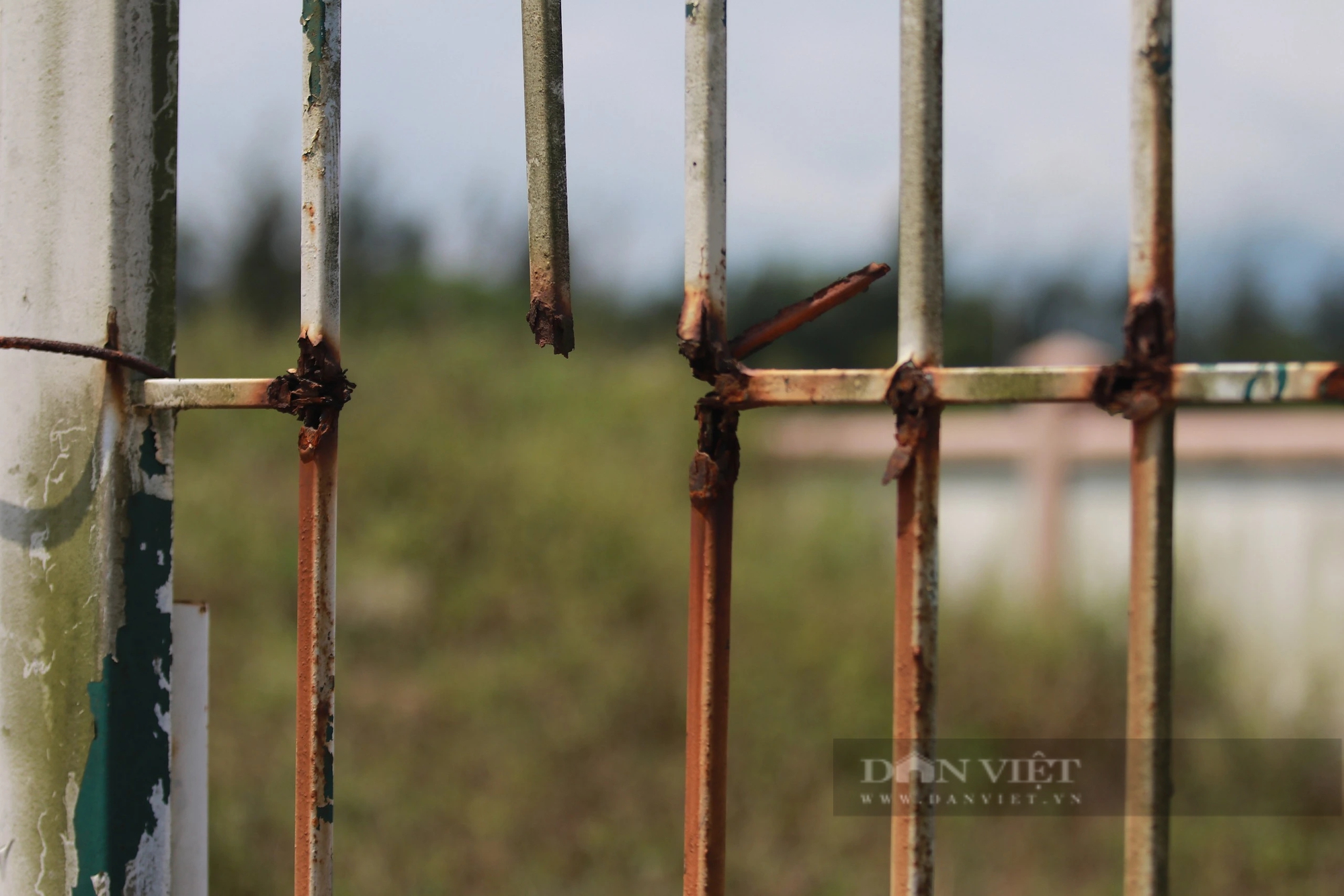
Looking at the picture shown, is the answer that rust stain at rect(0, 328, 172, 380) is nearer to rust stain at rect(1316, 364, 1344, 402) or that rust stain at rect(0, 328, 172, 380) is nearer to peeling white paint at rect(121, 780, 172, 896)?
peeling white paint at rect(121, 780, 172, 896)

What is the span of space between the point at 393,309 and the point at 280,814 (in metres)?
3.35

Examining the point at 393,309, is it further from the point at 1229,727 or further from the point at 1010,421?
the point at 1229,727

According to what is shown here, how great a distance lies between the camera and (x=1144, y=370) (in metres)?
0.39

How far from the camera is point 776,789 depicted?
2809 millimetres

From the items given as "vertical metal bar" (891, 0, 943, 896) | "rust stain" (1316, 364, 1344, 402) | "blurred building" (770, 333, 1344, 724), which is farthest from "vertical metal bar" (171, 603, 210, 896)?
"blurred building" (770, 333, 1344, 724)

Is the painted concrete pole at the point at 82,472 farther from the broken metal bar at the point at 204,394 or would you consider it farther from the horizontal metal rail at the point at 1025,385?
the horizontal metal rail at the point at 1025,385

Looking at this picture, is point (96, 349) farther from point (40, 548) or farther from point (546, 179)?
point (546, 179)

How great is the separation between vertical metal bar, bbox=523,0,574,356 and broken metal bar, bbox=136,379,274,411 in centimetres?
15

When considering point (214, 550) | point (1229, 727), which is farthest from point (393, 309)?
point (1229, 727)

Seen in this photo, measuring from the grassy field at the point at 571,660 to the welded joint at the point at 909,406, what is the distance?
2.22 meters

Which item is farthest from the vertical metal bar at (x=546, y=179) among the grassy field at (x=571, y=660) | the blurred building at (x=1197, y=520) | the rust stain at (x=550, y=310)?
the blurred building at (x=1197, y=520)

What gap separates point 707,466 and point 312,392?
0.69 feet

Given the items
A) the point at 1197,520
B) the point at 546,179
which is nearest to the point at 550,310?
the point at 546,179

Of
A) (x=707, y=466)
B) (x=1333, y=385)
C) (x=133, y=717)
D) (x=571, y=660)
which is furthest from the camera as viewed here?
(x=571, y=660)
